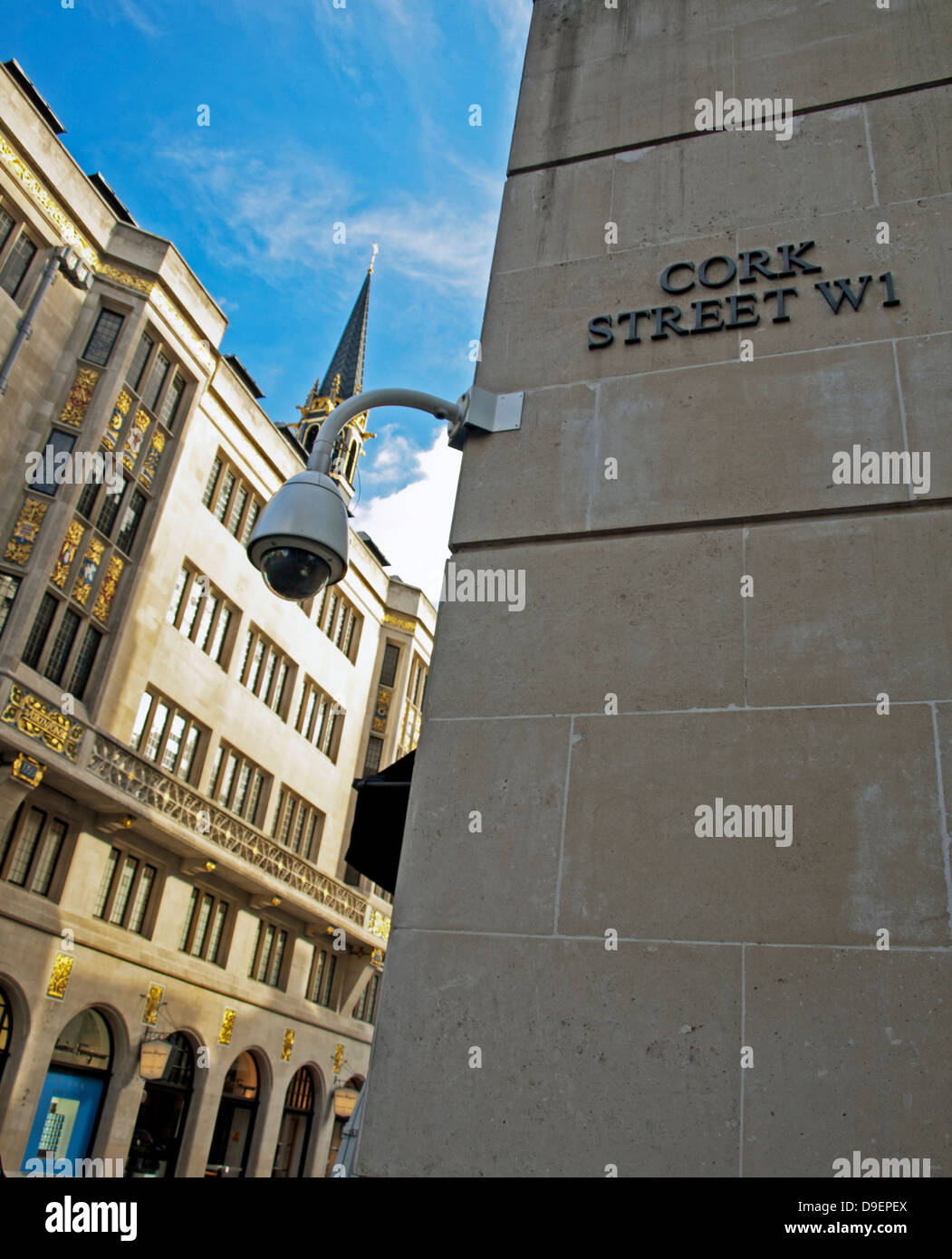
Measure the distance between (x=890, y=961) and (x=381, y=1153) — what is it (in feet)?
6.92

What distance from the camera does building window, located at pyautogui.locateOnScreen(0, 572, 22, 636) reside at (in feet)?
69.3

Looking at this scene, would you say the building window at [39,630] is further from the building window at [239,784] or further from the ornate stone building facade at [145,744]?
the building window at [239,784]

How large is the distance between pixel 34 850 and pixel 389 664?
67.3ft

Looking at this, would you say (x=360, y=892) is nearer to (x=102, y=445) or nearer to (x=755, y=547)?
(x=102, y=445)

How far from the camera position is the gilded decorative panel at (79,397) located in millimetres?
23406

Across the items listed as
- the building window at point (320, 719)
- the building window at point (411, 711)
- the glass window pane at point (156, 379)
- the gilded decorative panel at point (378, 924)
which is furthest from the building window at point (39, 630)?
the building window at point (411, 711)

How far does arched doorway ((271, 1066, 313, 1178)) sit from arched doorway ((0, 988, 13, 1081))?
12.3 m

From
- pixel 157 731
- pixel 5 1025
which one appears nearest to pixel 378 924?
pixel 157 731

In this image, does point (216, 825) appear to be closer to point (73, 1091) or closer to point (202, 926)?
point (202, 926)

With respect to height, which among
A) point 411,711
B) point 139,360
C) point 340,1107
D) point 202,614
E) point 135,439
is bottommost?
point 340,1107

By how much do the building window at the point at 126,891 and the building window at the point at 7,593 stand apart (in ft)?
21.1

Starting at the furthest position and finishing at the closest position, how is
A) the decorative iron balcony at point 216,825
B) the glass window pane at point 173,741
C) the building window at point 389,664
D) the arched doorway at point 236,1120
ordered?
1. the building window at point 389,664
2. the arched doorway at point 236,1120
3. the glass window pane at point 173,741
4. the decorative iron balcony at point 216,825

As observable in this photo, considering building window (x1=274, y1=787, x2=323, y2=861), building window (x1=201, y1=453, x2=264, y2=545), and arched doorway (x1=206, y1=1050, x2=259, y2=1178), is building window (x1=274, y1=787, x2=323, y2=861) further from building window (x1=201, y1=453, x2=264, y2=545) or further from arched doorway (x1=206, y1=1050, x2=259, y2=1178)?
building window (x1=201, y1=453, x2=264, y2=545)

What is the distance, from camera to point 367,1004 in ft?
122
